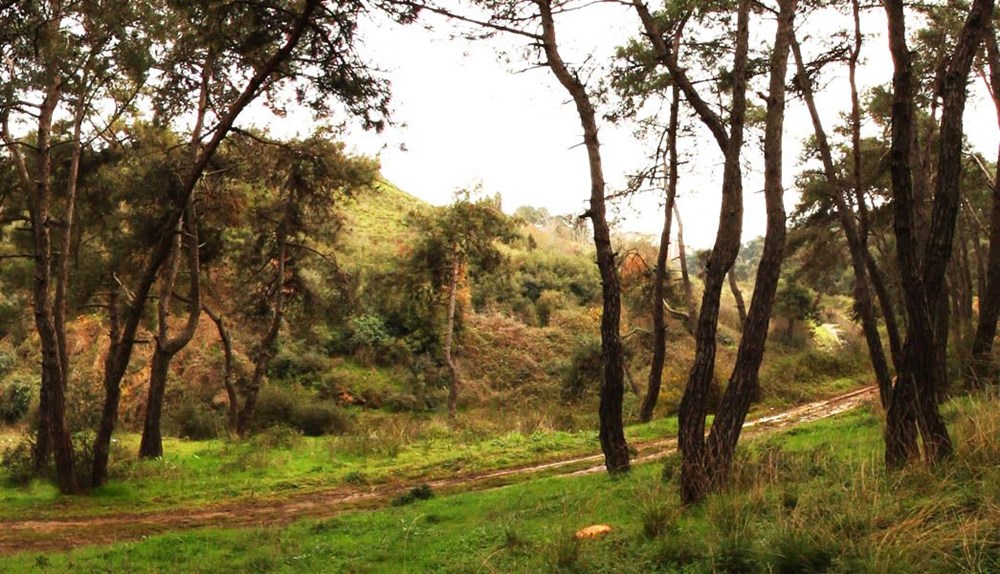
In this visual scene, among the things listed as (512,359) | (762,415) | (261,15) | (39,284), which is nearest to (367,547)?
(261,15)

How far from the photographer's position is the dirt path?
9.26 metres

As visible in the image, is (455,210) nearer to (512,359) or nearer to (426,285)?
(426,285)

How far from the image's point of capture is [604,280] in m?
10.3

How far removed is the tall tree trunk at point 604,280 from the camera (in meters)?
9.98

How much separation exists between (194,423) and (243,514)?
13.3 m

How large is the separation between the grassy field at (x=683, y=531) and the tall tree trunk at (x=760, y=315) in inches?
11.0

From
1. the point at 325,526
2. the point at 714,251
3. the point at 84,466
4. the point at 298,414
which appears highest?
the point at 714,251

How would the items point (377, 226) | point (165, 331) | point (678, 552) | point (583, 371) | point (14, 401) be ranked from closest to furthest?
point (678, 552) < point (165, 331) < point (14, 401) < point (583, 371) < point (377, 226)

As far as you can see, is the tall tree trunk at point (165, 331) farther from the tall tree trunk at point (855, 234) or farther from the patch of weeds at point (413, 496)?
the tall tree trunk at point (855, 234)

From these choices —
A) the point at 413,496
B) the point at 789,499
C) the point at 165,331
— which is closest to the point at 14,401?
the point at 165,331

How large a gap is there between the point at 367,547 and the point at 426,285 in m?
20.6

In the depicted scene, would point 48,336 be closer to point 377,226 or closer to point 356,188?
point 356,188

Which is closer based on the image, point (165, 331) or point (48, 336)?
point (48, 336)

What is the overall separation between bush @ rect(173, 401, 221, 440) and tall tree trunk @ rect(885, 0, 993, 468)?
20074 millimetres
